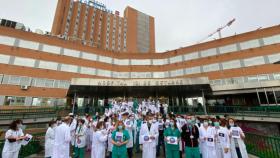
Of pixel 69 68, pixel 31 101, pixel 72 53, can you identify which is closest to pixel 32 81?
pixel 31 101

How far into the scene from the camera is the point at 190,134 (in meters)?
6.12

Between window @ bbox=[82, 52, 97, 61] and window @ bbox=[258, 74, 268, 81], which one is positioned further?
window @ bbox=[82, 52, 97, 61]

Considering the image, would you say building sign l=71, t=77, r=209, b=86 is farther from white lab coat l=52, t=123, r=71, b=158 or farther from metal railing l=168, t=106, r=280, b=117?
white lab coat l=52, t=123, r=71, b=158

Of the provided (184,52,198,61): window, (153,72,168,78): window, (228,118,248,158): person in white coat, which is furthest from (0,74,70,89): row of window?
(228,118,248,158): person in white coat

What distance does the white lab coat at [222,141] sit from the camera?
250 inches

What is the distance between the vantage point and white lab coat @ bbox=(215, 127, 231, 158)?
20.9 feet

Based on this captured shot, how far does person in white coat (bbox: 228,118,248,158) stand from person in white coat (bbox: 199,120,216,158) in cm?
95

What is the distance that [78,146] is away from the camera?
691cm

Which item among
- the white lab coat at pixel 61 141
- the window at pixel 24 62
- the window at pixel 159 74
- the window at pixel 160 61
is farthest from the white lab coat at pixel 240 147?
the window at pixel 24 62

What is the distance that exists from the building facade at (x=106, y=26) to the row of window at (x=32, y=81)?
4203cm

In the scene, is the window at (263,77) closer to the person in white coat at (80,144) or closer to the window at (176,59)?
the window at (176,59)

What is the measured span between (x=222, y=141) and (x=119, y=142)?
186 inches

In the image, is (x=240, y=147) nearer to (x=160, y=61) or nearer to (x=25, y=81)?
(x=160, y=61)

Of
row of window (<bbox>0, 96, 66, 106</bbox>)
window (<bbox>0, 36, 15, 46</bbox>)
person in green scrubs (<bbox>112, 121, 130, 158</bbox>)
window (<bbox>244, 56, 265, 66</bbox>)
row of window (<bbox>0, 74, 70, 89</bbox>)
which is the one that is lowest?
person in green scrubs (<bbox>112, 121, 130, 158</bbox>)
